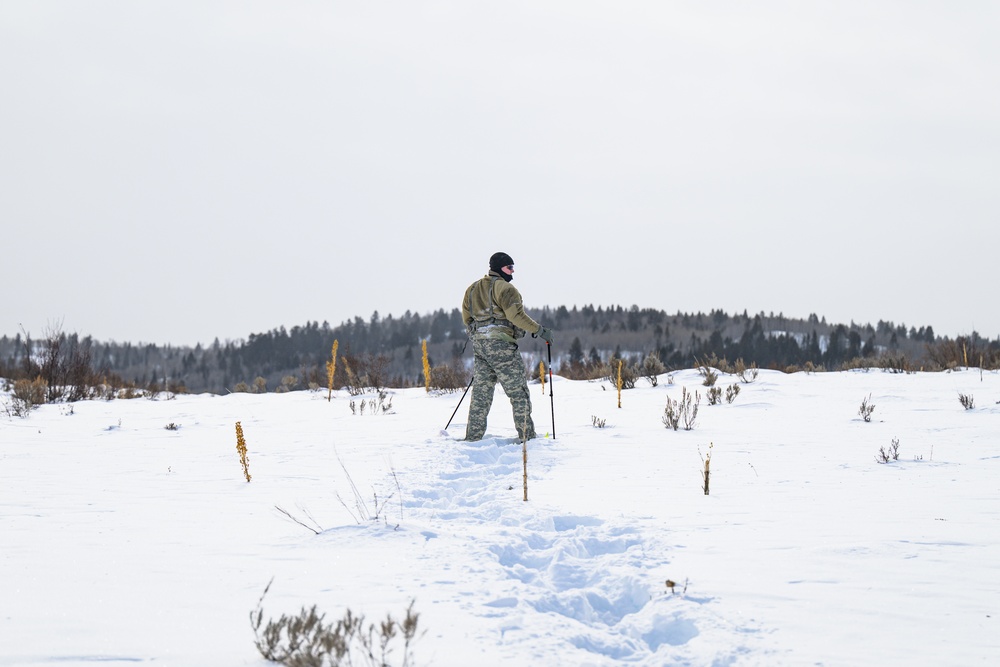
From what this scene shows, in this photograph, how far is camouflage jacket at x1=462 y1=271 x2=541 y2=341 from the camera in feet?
22.2

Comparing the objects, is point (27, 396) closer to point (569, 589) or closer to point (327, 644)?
point (569, 589)

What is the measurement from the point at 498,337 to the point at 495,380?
18.8 inches

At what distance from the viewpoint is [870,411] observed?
811 centimetres

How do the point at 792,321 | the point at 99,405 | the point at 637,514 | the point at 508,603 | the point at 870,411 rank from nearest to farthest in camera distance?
1. the point at 508,603
2. the point at 637,514
3. the point at 870,411
4. the point at 99,405
5. the point at 792,321

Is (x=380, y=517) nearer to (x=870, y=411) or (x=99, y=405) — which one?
(x=870, y=411)

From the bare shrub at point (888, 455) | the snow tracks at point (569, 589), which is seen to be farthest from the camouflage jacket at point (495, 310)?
the bare shrub at point (888, 455)

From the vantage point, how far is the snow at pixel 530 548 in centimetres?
237

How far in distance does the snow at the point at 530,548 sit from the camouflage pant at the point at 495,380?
32cm

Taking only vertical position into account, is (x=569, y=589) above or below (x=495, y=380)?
below

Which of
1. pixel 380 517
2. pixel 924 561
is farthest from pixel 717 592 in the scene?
pixel 380 517

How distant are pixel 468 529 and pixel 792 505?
2060 mm

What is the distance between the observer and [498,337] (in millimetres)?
6891

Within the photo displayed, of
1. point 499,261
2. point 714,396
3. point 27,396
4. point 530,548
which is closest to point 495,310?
point 499,261

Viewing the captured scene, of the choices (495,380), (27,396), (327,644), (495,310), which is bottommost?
(327,644)
